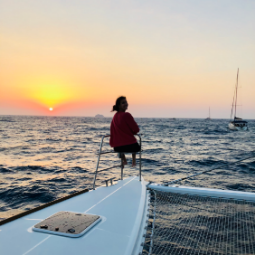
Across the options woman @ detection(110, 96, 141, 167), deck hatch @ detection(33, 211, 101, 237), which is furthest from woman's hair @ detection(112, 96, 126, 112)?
deck hatch @ detection(33, 211, 101, 237)

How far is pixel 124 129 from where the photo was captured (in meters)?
4.41

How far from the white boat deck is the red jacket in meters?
1.09

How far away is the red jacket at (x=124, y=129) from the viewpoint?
4340 millimetres

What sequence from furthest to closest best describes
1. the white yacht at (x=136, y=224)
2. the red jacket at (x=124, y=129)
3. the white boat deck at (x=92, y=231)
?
the red jacket at (x=124, y=129) < the white yacht at (x=136, y=224) < the white boat deck at (x=92, y=231)

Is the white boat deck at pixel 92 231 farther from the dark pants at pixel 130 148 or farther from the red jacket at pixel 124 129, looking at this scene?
the red jacket at pixel 124 129

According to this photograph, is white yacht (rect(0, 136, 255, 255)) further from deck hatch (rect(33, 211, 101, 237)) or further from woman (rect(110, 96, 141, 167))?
woman (rect(110, 96, 141, 167))

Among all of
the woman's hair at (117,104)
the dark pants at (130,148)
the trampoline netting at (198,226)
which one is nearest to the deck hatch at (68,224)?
the trampoline netting at (198,226)

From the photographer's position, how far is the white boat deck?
7.02 feet

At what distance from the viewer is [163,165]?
12.4 m

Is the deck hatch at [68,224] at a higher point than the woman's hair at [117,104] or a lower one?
lower

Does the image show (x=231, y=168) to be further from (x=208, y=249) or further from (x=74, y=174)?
(x=208, y=249)

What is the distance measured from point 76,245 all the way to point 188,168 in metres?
10.5

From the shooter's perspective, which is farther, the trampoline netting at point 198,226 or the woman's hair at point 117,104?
the woman's hair at point 117,104

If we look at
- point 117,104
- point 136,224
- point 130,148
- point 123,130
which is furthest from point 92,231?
point 117,104
